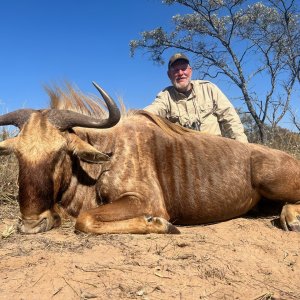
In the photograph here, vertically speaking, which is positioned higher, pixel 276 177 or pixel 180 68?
pixel 180 68

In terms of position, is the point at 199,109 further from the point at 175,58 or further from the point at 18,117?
the point at 18,117

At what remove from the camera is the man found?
284 inches

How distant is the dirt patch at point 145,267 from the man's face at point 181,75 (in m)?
3.79

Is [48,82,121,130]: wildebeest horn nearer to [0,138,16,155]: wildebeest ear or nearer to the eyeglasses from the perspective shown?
[0,138,16,155]: wildebeest ear

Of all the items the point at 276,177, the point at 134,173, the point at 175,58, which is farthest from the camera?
the point at 175,58

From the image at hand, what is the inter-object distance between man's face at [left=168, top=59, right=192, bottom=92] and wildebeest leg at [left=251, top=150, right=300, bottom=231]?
8.44ft

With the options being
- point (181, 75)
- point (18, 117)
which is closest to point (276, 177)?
point (18, 117)

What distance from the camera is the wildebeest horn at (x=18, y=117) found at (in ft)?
13.5

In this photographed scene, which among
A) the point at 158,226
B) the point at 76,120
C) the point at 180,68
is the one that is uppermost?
the point at 180,68

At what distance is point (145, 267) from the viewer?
2803 millimetres

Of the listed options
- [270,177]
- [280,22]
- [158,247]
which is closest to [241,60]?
[280,22]

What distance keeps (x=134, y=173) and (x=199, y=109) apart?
327 cm

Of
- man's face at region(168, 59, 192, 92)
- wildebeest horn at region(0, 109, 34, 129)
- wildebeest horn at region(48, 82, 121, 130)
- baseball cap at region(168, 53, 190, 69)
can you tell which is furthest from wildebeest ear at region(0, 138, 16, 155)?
baseball cap at region(168, 53, 190, 69)

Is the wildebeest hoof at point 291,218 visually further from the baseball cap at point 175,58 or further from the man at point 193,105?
the baseball cap at point 175,58
